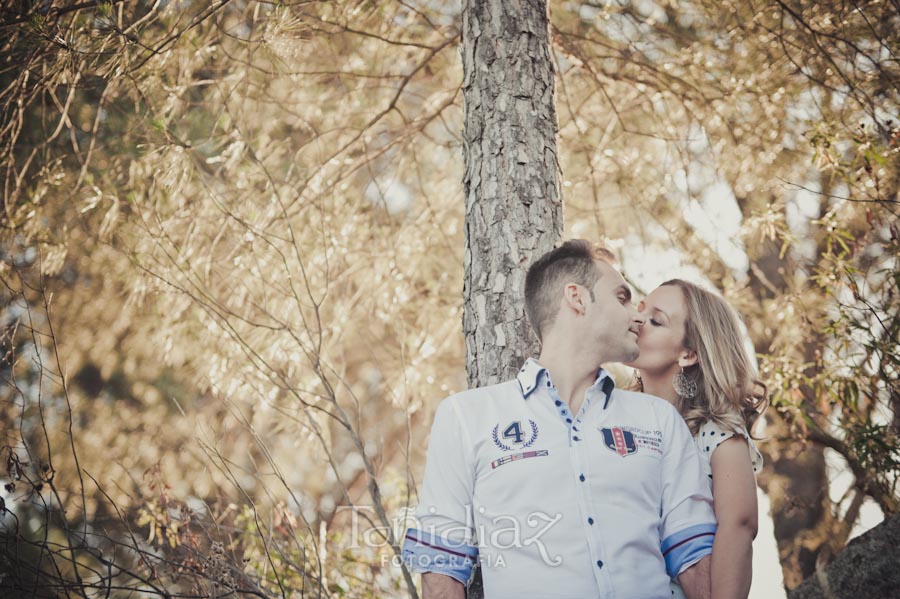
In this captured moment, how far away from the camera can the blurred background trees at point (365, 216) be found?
2861mm

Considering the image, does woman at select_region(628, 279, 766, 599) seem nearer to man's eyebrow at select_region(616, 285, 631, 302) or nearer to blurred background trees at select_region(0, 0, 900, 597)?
man's eyebrow at select_region(616, 285, 631, 302)

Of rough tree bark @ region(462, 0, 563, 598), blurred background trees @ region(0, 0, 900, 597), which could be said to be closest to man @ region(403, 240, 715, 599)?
rough tree bark @ region(462, 0, 563, 598)

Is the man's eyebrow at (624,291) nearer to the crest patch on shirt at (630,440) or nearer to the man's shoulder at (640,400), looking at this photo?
the man's shoulder at (640,400)

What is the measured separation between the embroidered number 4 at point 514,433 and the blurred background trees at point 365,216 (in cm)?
68

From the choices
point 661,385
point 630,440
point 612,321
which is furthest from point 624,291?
point 661,385

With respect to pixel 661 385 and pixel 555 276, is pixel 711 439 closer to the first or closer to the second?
pixel 661 385

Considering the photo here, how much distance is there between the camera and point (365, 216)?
14.7 feet

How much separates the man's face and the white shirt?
0.11 m

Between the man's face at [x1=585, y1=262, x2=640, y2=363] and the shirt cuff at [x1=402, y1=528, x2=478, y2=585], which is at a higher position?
the man's face at [x1=585, y1=262, x2=640, y2=363]

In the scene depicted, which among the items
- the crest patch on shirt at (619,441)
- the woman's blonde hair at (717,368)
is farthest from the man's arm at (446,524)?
the woman's blonde hair at (717,368)

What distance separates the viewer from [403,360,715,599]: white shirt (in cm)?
166

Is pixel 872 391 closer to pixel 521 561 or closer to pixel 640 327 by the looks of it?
pixel 640 327

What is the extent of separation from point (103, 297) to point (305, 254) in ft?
12.2

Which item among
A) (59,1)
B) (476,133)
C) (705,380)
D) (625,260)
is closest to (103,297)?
(59,1)
